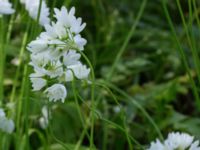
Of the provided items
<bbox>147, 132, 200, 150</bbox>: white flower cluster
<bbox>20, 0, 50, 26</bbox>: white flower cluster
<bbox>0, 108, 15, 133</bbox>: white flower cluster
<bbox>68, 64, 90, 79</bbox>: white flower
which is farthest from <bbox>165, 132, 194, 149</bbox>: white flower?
<bbox>20, 0, 50, 26</bbox>: white flower cluster

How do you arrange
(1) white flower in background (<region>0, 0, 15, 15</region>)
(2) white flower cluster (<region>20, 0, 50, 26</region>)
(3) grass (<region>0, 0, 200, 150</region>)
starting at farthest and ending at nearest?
1. (3) grass (<region>0, 0, 200, 150</region>)
2. (2) white flower cluster (<region>20, 0, 50, 26</region>)
3. (1) white flower in background (<region>0, 0, 15, 15</region>)

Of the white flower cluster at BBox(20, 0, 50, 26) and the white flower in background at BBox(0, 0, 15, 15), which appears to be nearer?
the white flower in background at BBox(0, 0, 15, 15)

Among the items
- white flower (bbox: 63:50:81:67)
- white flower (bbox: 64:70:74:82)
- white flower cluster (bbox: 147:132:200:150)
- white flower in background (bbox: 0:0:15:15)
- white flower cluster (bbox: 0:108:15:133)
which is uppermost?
white flower in background (bbox: 0:0:15:15)

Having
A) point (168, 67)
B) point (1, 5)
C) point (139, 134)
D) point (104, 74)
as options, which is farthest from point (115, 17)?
point (1, 5)

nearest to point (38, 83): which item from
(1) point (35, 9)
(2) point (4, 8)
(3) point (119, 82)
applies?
(2) point (4, 8)

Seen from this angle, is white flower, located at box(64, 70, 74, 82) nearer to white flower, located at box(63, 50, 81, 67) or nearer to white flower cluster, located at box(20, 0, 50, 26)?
white flower, located at box(63, 50, 81, 67)

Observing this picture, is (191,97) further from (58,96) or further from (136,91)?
(58,96)
